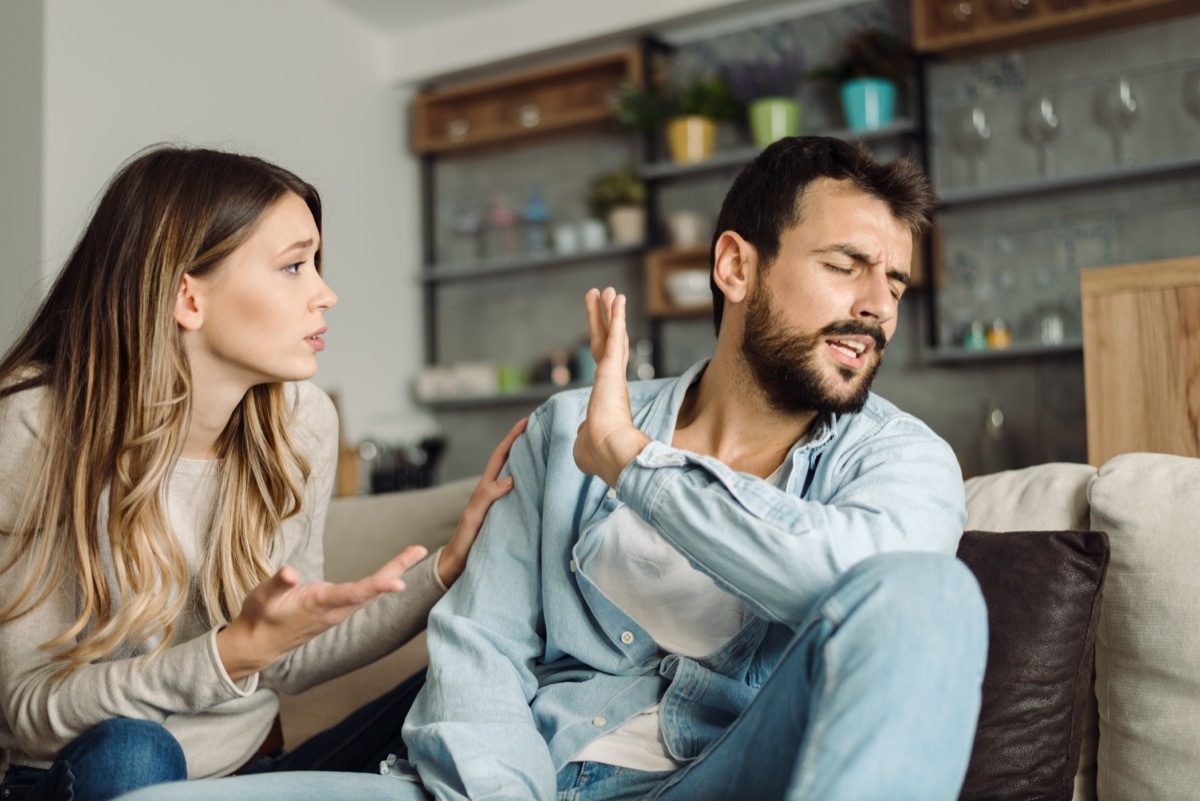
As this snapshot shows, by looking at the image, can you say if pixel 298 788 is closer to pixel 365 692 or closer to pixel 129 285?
pixel 129 285

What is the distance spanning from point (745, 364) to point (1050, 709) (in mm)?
593

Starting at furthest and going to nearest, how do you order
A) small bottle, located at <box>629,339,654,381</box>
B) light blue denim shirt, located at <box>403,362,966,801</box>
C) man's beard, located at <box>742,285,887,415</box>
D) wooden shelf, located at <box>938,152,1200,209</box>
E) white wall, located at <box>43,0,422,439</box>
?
small bottle, located at <box>629,339,654,381</box>
white wall, located at <box>43,0,422,439</box>
wooden shelf, located at <box>938,152,1200,209</box>
man's beard, located at <box>742,285,887,415</box>
light blue denim shirt, located at <box>403,362,966,801</box>

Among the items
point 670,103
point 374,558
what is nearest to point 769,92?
point 670,103

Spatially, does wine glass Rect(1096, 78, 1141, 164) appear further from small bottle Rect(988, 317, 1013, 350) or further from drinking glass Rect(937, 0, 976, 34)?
small bottle Rect(988, 317, 1013, 350)

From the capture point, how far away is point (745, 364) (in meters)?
1.65

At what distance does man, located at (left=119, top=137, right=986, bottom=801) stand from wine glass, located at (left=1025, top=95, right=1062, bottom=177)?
2.54 meters

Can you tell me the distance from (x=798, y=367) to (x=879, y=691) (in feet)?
2.10

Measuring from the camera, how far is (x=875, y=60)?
4184 mm

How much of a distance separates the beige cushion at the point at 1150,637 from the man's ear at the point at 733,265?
1.85 feet

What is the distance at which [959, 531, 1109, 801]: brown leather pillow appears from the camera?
146cm

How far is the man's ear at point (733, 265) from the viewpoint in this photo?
171cm

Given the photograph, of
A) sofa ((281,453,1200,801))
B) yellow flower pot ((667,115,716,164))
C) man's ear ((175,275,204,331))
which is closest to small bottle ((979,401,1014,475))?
yellow flower pot ((667,115,716,164))

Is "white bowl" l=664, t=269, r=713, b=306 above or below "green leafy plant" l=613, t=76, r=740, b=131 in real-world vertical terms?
below

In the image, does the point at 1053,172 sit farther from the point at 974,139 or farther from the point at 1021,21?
the point at 1021,21
